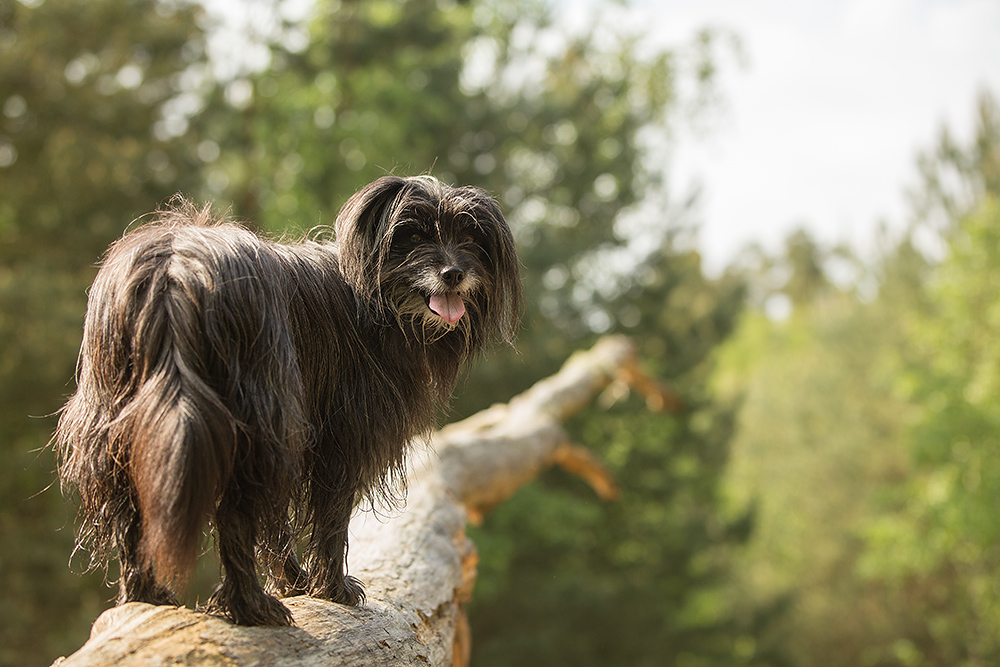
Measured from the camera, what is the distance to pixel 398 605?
3459 millimetres

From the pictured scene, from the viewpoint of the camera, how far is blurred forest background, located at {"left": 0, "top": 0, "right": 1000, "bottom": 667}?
41.6ft

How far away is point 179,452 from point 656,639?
1752 centimetres

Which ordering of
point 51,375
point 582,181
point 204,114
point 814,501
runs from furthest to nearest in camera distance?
1. point 814,501
2. point 582,181
3. point 204,114
4. point 51,375

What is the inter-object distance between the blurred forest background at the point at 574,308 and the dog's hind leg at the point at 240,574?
6.34 m

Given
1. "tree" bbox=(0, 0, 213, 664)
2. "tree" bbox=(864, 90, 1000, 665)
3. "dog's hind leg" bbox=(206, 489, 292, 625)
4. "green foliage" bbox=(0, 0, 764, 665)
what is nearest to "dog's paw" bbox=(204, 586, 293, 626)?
"dog's hind leg" bbox=(206, 489, 292, 625)

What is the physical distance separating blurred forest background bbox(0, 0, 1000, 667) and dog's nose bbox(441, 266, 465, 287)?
6025 mm

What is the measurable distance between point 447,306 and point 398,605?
4.41 feet

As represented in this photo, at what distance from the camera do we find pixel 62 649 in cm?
1038

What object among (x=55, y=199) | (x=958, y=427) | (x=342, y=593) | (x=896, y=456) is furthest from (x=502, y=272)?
(x=896, y=456)

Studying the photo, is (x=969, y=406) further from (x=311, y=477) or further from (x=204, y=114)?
(x=311, y=477)

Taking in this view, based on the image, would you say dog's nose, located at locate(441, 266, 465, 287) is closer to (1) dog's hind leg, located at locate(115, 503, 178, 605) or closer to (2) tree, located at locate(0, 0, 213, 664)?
(1) dog's hind leg, located at locate(115, 503, 178, 605)

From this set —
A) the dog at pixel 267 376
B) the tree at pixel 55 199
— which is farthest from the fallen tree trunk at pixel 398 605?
the tree at pixel 55 199

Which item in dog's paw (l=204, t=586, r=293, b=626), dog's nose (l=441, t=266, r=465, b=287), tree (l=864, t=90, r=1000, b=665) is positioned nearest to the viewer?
dog's paw (l=204, t=586, r=293, b=626)

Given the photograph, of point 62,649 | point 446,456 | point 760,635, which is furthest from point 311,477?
point 760,635
